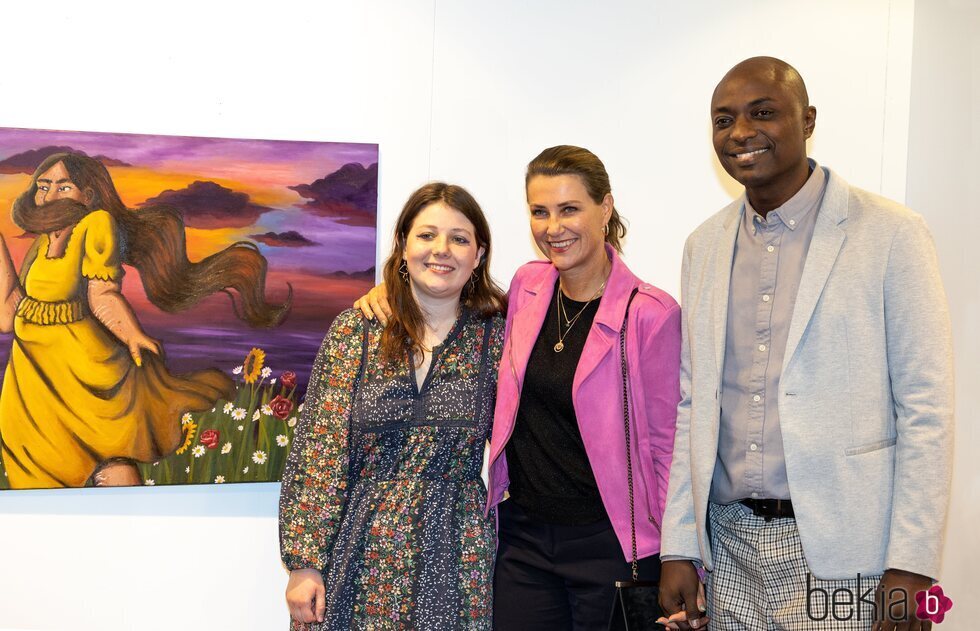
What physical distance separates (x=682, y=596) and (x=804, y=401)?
1.87 ft

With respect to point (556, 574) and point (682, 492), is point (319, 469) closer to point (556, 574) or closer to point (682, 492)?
point (556, 574)

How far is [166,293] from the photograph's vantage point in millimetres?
2682

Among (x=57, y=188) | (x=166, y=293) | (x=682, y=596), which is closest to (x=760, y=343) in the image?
(x=682, y=596)

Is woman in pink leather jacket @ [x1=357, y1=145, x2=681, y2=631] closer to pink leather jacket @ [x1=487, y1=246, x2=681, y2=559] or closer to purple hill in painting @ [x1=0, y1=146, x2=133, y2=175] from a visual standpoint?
pink leather jacket @ [x1=487, y1=246, x2=681, y2=559]

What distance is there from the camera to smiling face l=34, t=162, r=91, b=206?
2.62 metres

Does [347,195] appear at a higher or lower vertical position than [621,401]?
higher

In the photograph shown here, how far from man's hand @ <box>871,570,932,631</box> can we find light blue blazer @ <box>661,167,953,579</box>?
24 mm

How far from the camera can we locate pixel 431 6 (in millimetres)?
2854

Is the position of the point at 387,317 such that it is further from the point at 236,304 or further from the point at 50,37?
the point at 50,37

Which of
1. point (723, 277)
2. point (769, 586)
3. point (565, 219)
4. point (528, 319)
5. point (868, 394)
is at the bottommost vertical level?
point (769, 586)

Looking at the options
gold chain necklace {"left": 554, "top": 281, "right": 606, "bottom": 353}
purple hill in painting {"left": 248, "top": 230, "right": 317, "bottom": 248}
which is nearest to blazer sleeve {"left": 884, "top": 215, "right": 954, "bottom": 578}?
gold chain necklace {"left": 554, "top": 281, "right": 606, "bottom": 353}

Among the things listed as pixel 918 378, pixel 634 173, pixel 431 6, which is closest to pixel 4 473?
pixel 431 6

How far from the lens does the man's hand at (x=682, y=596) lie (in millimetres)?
1975

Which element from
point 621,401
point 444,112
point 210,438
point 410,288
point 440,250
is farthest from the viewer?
point 444,112
